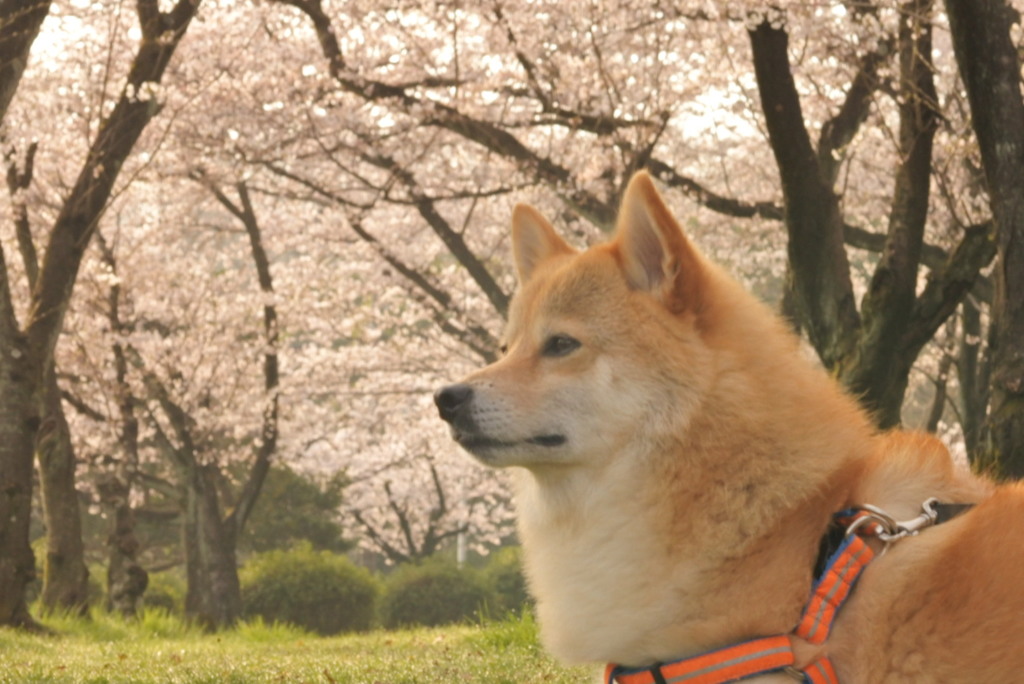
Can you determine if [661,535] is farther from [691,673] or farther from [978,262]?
[978,262]

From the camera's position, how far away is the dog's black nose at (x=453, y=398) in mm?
3010

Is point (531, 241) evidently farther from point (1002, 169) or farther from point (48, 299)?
point (48, 299)

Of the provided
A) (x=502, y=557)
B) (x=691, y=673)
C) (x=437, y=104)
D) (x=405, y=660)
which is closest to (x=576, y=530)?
(x=691, y=673)

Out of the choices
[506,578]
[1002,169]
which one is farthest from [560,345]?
[506,578]

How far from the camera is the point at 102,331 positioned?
17391 millimetres

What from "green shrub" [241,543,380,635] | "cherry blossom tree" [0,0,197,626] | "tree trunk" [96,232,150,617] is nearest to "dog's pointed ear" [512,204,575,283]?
"cherry blossom tree" [0,0,197,626]

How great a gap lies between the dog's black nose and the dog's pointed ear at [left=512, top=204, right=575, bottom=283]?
24.7 inches

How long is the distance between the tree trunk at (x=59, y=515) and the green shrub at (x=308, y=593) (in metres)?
5.05

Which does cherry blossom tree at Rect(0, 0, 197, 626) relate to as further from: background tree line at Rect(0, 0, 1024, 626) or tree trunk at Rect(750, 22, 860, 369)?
tree trunk at Rect(750, 22, 860, 369)

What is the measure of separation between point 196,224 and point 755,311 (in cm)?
1793

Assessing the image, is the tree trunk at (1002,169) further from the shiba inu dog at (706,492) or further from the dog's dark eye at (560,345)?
the dog's dark eye at (560,345)

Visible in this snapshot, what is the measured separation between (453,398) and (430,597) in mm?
17401

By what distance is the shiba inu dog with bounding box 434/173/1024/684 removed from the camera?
2.41m

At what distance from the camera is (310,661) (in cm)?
690
